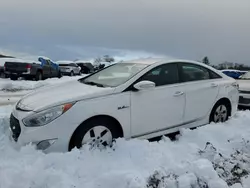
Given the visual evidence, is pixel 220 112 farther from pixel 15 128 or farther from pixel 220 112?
pixel 15 128

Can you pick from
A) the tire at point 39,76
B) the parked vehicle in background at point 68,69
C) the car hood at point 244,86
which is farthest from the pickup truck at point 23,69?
the car hood at point 244,86

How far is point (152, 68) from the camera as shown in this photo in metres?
5.33

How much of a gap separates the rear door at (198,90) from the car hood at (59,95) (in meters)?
1.54

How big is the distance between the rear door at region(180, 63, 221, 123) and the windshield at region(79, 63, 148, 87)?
0.88 metres

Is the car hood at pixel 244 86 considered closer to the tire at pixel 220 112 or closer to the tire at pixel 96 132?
the tire at pixel 220 112

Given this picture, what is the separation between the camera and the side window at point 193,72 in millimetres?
5715

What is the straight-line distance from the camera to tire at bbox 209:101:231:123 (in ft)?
19.6

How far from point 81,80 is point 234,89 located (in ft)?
9.80

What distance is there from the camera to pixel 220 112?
6.13 m

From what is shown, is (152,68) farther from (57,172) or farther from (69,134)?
(57,172)

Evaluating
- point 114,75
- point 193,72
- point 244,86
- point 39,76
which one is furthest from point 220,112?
point 39,76

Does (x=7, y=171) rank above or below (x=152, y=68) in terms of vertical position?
below

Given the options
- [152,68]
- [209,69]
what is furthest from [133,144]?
[209,69]

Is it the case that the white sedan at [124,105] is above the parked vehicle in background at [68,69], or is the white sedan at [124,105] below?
above
